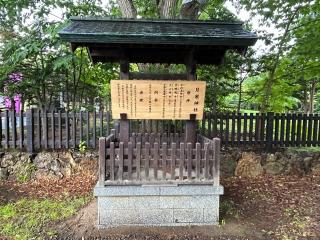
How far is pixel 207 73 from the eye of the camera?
981 centimetres

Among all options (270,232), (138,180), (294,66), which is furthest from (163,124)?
(294,66)

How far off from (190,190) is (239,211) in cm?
147

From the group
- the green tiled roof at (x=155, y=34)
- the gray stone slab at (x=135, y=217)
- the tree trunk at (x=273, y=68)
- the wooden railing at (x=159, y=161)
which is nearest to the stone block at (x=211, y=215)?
the wooden railing at (x=159, y=161)

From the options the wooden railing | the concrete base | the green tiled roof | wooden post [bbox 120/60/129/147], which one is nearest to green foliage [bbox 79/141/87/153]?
wooden post [bbox 120/60/129/147]

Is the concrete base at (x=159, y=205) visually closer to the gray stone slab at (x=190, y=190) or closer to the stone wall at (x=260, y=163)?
the gray stone slab at (x=190, y=190)

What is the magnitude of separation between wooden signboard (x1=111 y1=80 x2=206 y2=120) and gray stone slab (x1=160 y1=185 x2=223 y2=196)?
137 centimetres

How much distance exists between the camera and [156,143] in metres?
4.91

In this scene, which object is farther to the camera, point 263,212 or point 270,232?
point 263,212

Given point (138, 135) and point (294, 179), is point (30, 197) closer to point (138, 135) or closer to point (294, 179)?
point (138, 135)

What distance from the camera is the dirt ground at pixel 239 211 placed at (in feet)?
15.8

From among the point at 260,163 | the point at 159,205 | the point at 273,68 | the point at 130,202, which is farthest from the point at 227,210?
the point at 273,68

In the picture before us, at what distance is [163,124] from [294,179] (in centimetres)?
386

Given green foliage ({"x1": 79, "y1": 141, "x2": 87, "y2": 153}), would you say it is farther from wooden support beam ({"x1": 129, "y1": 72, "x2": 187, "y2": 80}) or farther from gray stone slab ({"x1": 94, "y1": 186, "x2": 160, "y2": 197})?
gray stone slab ({"x1": 94, "y1": 186, "x2": 160, "y2": 197})

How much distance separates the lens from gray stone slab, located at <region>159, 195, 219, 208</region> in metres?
5.01
